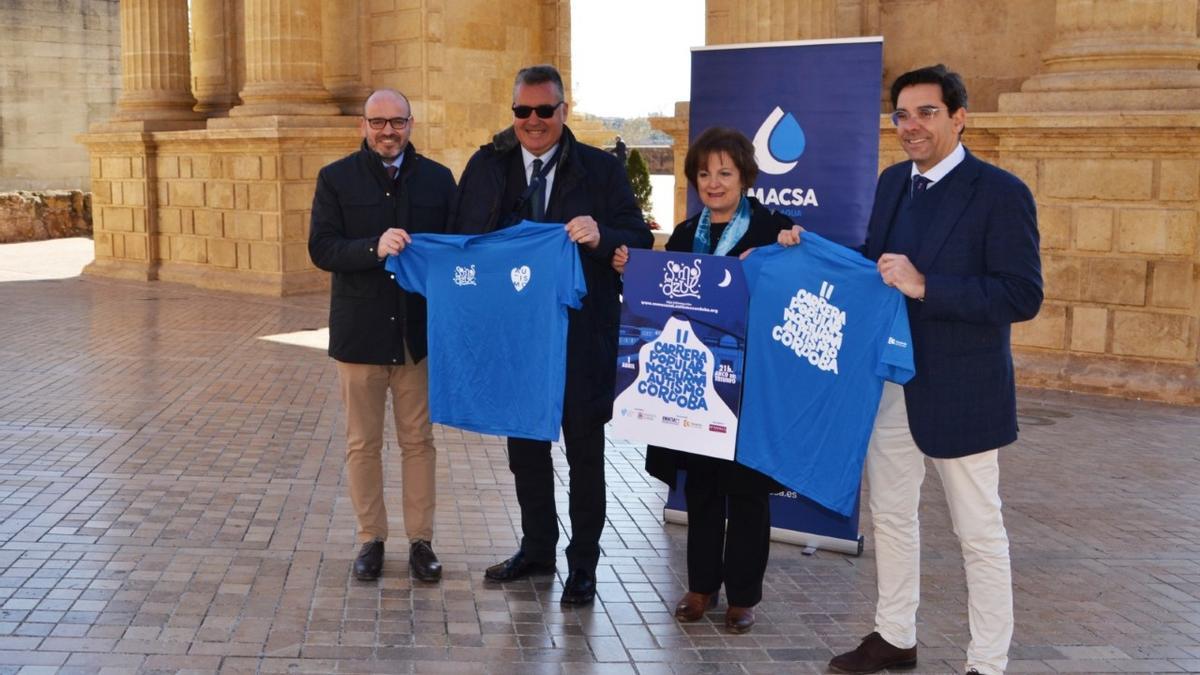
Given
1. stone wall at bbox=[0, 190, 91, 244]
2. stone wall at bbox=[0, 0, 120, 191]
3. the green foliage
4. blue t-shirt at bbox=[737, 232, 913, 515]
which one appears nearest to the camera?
blue t-shirt at bbox=[737, 232, 913, 515]

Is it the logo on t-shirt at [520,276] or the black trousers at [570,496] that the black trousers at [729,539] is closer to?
the black trousers at [570,496]

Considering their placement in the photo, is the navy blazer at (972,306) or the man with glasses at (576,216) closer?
the navy blazer at (972,306)

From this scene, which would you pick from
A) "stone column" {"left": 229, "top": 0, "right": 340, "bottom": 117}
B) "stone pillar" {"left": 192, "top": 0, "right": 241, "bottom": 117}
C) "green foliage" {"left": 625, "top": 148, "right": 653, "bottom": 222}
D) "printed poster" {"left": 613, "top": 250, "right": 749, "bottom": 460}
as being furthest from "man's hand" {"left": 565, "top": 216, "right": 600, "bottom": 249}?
"green foliage" {"left": 625, "top": 148, "right": 653, "bottom": 222}

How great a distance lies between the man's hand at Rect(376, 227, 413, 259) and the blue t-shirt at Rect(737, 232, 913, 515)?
1558 millimetres

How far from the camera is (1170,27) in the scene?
10461mm

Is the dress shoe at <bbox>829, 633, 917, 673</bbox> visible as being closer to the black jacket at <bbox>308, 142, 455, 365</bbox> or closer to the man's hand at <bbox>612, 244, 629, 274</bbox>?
the man's hand at <bbox>612, 244, 629, 274</bbox>

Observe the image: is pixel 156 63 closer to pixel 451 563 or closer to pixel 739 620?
pixel 451 563

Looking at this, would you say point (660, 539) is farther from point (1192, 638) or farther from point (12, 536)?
point (12, 536)

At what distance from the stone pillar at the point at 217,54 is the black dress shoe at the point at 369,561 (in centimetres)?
1584

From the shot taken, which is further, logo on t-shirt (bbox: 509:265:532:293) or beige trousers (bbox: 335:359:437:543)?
beige trousers (bbox: 335:359:437:543)

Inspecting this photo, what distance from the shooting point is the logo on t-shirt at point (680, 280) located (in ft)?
16.4

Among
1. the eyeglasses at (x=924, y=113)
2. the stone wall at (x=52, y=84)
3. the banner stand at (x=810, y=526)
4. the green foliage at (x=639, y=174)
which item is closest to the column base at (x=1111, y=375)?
the banner stand at (x=810, y=526)

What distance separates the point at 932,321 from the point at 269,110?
48.5ft

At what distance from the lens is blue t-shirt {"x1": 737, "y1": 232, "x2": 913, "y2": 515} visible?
4543 millimetres
